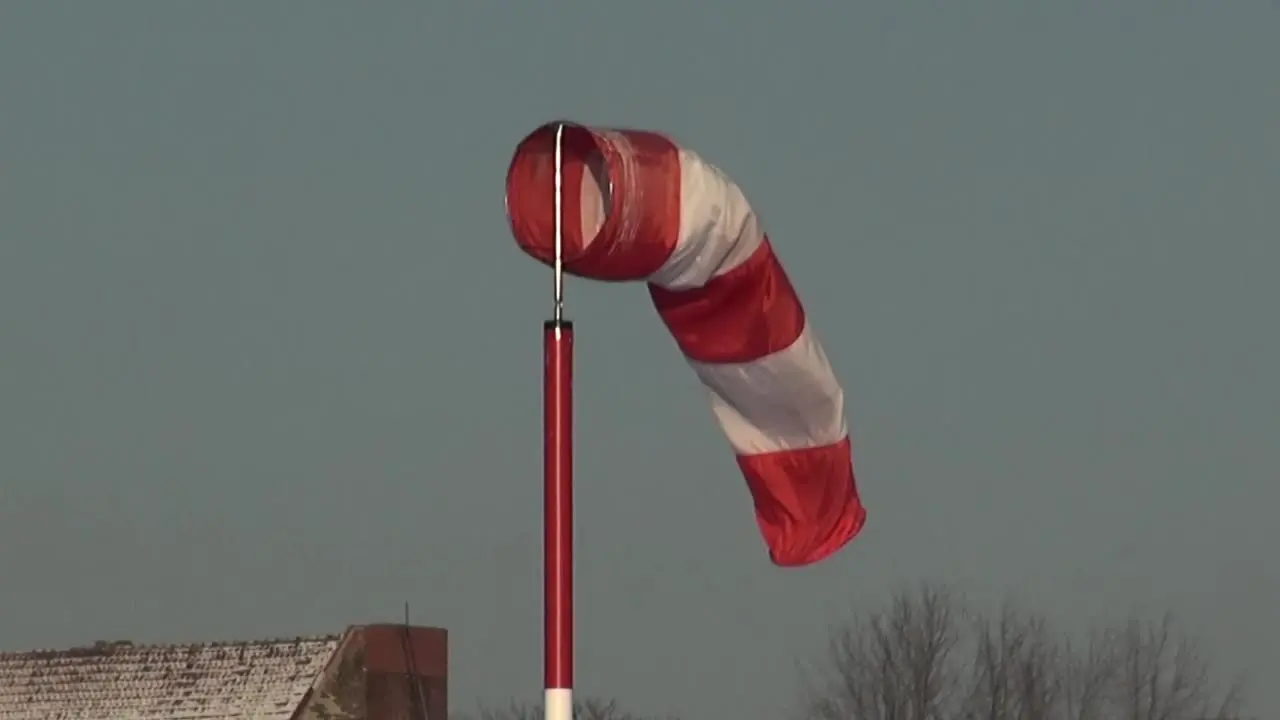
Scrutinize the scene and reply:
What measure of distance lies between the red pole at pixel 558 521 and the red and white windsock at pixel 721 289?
36cm

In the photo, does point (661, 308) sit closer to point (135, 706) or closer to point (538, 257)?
point (538, 257)

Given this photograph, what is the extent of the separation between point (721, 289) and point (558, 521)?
5.78 ft

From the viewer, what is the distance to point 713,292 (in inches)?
406

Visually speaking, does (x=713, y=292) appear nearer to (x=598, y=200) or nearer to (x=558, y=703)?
(x=598, y=200)

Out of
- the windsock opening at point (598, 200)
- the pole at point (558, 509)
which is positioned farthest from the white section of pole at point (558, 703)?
the windsock opening at point (598, 200)

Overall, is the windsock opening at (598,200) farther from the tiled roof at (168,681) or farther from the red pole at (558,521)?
the tiled roof at (168,681)

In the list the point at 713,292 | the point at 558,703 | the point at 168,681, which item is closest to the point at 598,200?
the point at 713,292

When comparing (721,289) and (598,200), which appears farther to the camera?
(721,289)

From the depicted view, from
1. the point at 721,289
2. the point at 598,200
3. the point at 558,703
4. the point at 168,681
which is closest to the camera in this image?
the point at 558,703

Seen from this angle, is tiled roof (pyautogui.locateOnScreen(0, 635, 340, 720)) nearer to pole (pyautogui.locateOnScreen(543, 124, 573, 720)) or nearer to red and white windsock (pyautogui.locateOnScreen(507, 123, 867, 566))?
red and white windsock (pyautogui.locateOnScreen(507, 123, 867, 566))

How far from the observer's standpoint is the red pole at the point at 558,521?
8.77 metres

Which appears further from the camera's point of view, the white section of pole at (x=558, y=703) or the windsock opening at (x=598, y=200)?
the windsock opening at (x=598, y=200)

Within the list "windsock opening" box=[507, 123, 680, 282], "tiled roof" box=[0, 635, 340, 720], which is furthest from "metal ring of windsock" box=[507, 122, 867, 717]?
"tiled roof" box=[0, 635, 340, 720]

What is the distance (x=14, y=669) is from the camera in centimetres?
3988
